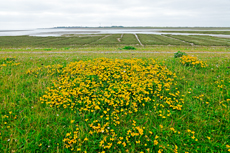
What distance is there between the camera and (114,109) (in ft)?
17.7

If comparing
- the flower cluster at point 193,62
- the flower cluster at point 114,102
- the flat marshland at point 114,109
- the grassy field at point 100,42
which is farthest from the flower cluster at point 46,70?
the grassy field at point 100,42

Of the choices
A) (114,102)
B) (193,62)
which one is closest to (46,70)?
(114,102)

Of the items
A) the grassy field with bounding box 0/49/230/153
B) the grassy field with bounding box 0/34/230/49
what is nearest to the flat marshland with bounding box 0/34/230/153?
the grassy field with bounding box 0/49/230/153

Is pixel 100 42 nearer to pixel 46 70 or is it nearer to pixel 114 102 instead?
pixel 46 70

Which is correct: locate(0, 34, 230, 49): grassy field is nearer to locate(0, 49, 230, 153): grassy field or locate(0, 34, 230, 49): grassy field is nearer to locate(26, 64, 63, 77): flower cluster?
locate(26, 64, 63, 77): flower cluster

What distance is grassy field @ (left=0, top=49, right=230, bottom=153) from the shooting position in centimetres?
418

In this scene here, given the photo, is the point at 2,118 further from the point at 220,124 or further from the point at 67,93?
the point at 220,124

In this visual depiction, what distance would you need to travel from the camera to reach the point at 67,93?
612 centimetres

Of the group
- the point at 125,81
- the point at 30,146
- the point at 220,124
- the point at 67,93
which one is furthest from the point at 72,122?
the point at 220,124

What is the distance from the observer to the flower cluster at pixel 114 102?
166 inches

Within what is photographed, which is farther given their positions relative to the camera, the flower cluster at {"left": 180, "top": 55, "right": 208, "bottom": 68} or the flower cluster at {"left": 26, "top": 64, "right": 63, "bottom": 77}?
the flower cluster at {"left": 180, "top": 55, "right": 208, "bottom": 68}

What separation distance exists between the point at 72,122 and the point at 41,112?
1590 millimetres

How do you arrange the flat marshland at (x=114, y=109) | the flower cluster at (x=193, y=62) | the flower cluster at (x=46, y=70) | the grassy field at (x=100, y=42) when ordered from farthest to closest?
the grassy field at (x=100, y=42) → the flower cluster at (x=193, y=62) → the flower cluster at (x=46, y=70) → the flat marshland at (x=114, y=109)

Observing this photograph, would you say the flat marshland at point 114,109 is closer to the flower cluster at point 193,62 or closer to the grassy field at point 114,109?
the grassy field at point 114,109
